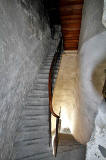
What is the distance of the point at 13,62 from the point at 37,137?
5.77ft

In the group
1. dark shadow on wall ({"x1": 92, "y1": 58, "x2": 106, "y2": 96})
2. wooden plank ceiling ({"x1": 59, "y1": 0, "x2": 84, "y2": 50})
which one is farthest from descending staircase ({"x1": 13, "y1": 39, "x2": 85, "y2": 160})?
wooden plank ceiling ({"x1": 59, "y1": 0, "x2": 84, "y2": 50})

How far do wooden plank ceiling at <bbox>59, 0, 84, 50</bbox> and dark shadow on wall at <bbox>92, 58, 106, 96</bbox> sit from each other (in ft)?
12.0

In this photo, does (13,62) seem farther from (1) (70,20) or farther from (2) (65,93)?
(1) (70,20)

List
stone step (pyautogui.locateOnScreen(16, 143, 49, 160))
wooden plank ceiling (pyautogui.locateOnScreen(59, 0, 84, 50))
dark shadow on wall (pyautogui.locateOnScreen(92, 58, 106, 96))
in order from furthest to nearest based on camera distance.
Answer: wooden plank ceiling (pyautogui.locateOnScreen(59, 0, 84, 50)) < stone step (pyautogui.locateOnScreen(16, 143, 49, 160)) < dark shadow on wall (pyautogui.locateOnScreen(92, 58, 106, 96))

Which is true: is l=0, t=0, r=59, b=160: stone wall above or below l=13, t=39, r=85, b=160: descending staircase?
above

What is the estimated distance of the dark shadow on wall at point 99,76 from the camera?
4.61 ft

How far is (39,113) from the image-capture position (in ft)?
10.4

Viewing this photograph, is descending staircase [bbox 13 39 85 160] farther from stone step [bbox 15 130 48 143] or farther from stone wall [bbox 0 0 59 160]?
stone wall [bbox 0 0 59 160]

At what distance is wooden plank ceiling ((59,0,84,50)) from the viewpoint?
4297 mm

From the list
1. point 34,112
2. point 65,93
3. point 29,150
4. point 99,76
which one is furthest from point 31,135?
point 65,93

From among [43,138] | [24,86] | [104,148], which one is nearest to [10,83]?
[24,86]

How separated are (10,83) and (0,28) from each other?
968 millimetres

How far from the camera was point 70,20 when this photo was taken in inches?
192

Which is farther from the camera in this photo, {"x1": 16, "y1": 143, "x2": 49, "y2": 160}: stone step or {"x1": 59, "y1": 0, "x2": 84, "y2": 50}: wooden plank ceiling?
{"x1": 59, "y1": 0, "x2": 84, "y2": 50}: wooden plank ceiling
